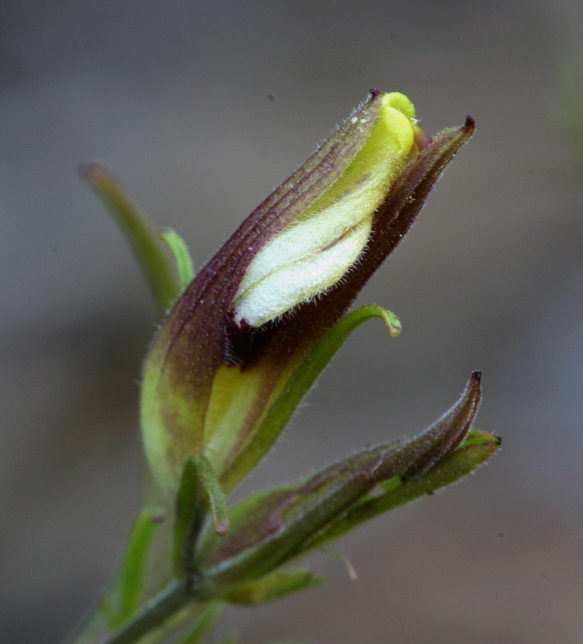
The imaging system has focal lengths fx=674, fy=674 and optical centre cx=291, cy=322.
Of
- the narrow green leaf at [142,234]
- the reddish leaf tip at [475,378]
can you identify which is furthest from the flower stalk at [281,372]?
the narrow green leaf at [142,234]

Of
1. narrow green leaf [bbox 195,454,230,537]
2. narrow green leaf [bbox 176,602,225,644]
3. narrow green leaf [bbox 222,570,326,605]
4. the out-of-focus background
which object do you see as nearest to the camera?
narrow green leaf [bbox 195,454,230,537]

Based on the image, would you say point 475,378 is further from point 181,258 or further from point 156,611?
point 156,611

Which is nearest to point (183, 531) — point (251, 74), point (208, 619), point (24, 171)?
point (208, 619)

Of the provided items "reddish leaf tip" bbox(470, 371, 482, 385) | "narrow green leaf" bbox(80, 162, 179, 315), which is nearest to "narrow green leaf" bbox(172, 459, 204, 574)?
"reddish leaf tip" bbox(470, 371, 482, 385)

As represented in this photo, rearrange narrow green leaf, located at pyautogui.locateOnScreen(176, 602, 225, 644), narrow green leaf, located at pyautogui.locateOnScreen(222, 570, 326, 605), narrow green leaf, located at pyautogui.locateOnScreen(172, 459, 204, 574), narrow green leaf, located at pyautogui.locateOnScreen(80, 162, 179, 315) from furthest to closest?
1. narrow green leaf, located at pyautogui.locateOnScreen(80, 162, 179, 315)
2. narrow green leaf, located at pyautogui.locateOnScreen(176, 602, 225, 644)
3. narrow green leaf, located at pyautogui.locateOnScreen(222, 570, 326, 605)
4. narrow green leaf, located at pyautogui.locateOnScreen(172, 459, 204, 574)

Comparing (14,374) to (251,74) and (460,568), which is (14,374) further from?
(460,568)

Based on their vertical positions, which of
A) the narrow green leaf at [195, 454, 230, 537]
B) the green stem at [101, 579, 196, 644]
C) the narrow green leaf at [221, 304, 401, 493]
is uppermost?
the narrow green leaf at [221, 304, 401, 493]

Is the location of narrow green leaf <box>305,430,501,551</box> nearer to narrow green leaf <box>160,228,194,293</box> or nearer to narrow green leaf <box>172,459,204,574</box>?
narrow green leaf <box>172,459,204,574</box>
